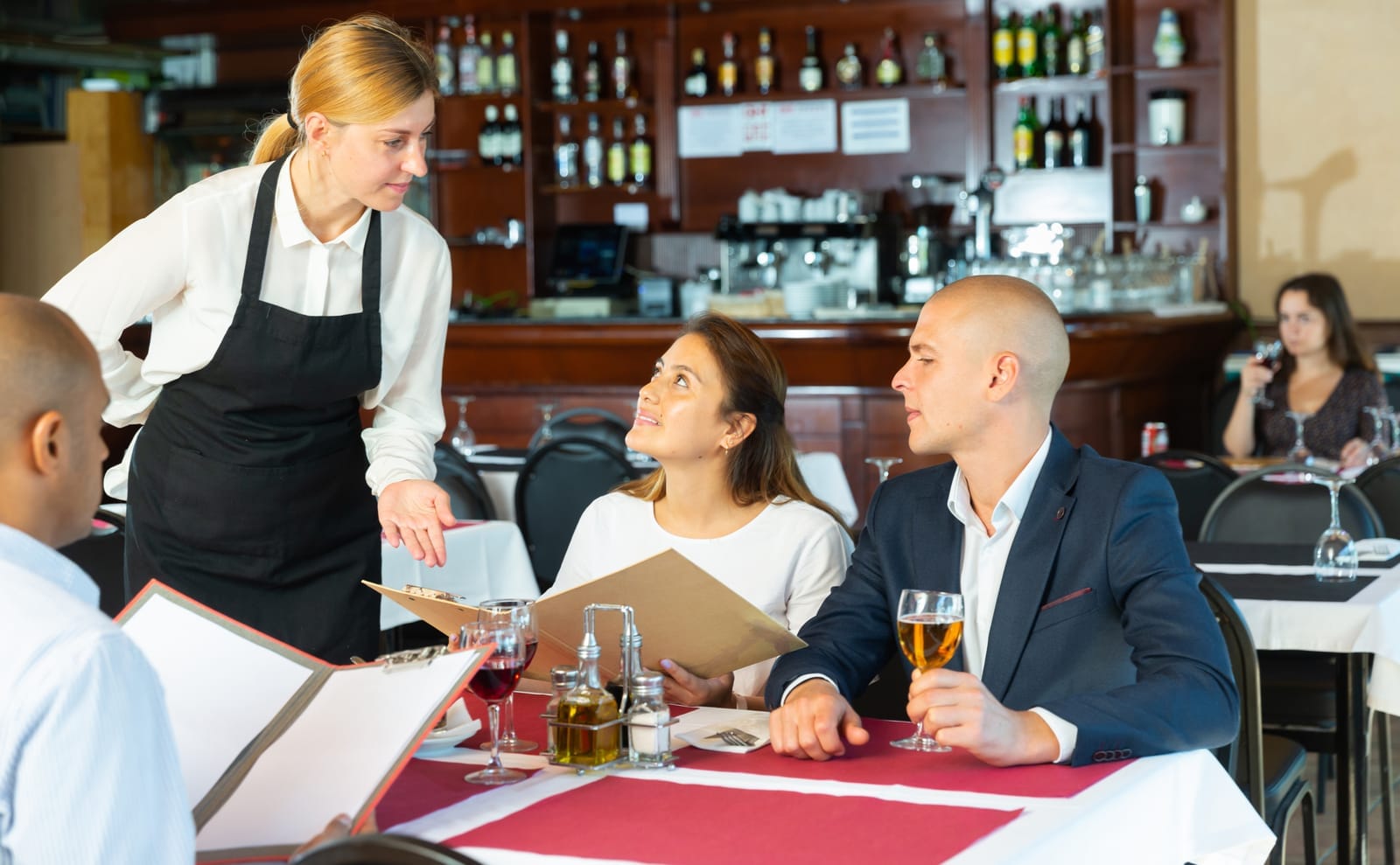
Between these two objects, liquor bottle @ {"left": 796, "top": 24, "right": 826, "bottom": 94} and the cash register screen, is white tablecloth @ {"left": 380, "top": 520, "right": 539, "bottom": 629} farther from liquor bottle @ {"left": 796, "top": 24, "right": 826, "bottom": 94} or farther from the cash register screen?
liquor bottle @ {"left": 796, "top": 24, "right": 826, "bottom": 94}

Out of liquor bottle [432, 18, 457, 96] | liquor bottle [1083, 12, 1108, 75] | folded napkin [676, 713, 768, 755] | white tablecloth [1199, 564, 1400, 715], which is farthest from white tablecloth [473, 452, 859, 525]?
liquor bottle [432, 18, 457, 96]

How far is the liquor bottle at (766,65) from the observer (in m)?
8.52

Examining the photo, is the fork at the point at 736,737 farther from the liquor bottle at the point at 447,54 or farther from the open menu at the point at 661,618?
the liquor bottle at the point at 447,54

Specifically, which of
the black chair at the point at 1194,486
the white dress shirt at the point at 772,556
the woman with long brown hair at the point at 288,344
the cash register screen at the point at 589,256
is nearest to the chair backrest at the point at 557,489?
the black chair at the point at 1194,486

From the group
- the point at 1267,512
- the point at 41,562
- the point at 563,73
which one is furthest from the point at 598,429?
the point at 41,562

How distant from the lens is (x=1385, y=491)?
13.5ft

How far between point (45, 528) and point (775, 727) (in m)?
0.83

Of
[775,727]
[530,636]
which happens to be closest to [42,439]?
[530,636]

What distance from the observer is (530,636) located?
1.70m

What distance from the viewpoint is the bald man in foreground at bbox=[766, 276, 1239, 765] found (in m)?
1.72

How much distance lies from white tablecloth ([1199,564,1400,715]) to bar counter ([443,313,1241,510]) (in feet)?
11.0

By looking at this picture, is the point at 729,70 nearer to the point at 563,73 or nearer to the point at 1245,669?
the point at 563,73

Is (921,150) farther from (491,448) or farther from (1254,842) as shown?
(1254,842)

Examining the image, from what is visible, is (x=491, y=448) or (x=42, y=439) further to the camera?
(x=491, y=448)
